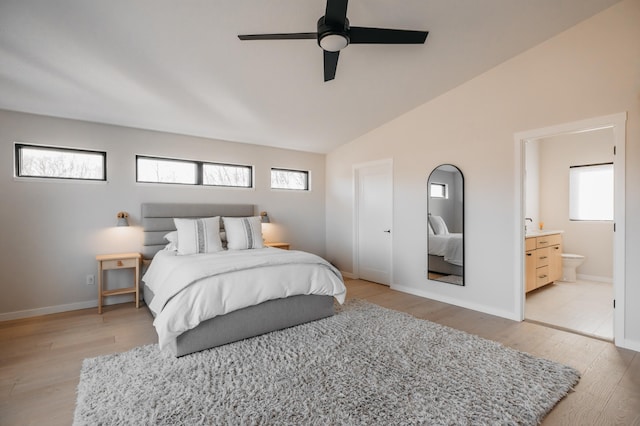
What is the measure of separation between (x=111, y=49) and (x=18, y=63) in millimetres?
873

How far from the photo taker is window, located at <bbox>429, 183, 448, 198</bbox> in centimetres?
413

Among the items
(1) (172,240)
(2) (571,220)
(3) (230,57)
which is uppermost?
(3) (230,57)

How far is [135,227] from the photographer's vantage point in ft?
13.8

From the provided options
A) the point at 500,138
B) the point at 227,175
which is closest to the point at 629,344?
the point at 500,138

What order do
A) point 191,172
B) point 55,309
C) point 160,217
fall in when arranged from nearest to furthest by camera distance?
1. point 55,309
2. point 160,217
3. point 191,172

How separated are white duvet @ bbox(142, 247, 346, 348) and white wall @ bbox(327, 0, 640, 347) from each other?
1.72 meters

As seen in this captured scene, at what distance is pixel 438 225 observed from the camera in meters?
4.19

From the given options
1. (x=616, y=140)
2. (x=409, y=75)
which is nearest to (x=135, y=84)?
(x=409, y=75)

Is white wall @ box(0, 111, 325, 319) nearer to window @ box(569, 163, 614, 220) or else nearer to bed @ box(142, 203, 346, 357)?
bed @ box(142, 203, 346, 357)

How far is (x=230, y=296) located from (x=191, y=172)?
9.00ft

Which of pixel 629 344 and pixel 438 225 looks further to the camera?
pixel 438 225

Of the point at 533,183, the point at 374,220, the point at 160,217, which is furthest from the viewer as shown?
the point at 533,183

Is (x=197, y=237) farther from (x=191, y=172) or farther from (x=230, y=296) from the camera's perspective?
(x=230, y=296)

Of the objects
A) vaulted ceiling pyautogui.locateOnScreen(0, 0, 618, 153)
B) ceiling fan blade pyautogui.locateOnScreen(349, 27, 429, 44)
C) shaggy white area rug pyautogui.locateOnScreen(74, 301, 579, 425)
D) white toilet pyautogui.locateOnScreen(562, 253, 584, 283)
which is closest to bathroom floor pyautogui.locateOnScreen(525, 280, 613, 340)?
white toilet pyautogui.locateOnScreen(562, 253, 584, 283)
